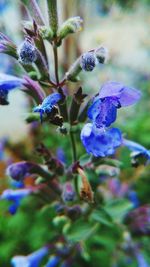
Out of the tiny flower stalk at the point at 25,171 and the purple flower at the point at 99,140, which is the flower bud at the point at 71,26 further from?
the tiny flower stalk at the point at 25,171

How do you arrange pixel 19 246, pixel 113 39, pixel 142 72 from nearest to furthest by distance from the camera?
pixel 19 246
pixel 142 72
pixel 113 39

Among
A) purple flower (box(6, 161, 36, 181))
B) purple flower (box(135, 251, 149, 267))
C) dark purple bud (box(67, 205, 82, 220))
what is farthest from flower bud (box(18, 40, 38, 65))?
purple flower (box(135, 251, 149, 267))

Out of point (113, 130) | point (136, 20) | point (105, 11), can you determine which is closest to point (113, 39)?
point (136, 20)

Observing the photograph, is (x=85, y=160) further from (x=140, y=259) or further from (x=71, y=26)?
(x=140, y=259)

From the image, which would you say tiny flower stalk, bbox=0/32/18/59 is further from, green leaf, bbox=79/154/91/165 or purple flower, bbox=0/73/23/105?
green leaf, bbox=79/154/91/165

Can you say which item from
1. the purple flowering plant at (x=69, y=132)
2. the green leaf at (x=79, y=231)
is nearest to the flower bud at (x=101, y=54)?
the purple flowering plant at (x=69, y=132)

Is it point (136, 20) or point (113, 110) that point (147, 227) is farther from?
point (136, 20)
